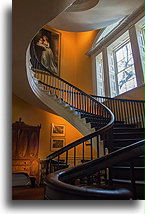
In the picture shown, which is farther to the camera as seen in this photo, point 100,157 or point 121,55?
point 121,55

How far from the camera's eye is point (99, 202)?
0.96m

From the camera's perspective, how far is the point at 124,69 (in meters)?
6.50

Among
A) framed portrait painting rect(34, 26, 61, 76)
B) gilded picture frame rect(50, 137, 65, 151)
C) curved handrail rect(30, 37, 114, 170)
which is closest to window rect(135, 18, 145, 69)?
curved handrail rect(30, 37, 114, 170)

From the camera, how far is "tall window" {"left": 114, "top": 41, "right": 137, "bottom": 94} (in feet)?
20.0

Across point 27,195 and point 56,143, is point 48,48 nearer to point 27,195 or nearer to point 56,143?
point 56,143

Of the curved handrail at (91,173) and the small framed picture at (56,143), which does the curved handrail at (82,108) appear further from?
the small framed picture at (56,143)

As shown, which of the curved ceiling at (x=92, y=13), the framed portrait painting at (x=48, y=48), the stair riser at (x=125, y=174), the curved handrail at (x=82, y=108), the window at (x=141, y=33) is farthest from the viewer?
the framed portrait painting at (x=48, y=48)

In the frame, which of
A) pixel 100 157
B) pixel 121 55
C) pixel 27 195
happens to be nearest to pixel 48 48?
pixel 121 55

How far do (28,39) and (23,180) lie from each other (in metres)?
4.28

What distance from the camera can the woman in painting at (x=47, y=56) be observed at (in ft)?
25.9

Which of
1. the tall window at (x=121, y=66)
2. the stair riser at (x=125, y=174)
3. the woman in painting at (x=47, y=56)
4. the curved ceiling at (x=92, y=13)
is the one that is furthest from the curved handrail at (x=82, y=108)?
the curved ceiling at (x=92, y=13)

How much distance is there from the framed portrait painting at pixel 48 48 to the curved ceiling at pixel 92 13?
1640 mm

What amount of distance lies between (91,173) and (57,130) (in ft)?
18.3

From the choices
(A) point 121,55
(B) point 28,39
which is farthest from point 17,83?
(A) point 121,55
